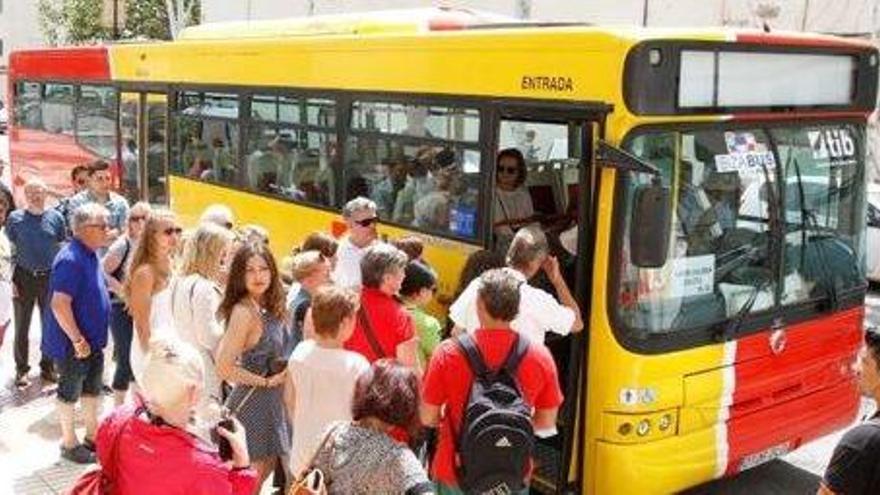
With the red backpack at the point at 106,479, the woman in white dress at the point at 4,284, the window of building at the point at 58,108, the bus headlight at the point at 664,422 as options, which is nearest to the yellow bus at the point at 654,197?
the bus headlight at the point at 664,422

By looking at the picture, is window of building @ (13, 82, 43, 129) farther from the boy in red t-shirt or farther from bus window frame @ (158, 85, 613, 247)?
the boy in red t-shirt

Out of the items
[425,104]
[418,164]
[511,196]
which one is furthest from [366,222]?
[511,196]

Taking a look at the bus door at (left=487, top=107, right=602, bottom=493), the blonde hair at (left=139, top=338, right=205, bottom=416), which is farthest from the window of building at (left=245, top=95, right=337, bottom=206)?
the blonde hair at (left=139, top=338, right=205, bottom=416)

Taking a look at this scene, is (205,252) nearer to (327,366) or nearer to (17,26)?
(327,366)

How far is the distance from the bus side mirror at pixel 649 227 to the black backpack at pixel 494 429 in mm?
1179

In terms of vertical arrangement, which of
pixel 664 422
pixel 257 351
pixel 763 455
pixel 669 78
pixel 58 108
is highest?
pixel 669 78

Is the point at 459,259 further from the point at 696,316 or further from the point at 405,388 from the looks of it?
the point at 405,388

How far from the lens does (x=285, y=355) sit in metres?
5.28

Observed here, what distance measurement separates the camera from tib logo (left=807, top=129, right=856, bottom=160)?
613cm

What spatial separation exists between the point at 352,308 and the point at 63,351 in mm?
3036

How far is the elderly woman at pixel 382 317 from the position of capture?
4.93m

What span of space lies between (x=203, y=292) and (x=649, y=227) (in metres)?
2.37

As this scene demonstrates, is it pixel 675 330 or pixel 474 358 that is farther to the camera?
pixel 675 330

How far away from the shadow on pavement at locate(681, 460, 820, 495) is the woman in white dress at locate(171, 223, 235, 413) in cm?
326
